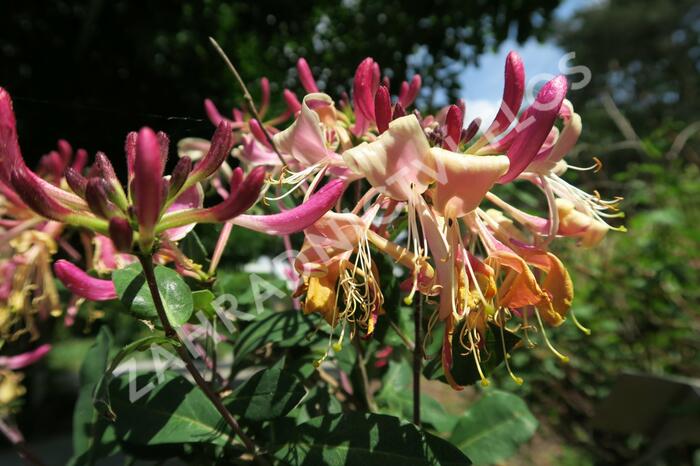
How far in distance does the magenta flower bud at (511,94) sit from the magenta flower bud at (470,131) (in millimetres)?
52

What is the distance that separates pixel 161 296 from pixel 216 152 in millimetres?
143

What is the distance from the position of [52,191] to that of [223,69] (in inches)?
78.2

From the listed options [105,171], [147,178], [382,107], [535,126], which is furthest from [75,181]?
[535,126]

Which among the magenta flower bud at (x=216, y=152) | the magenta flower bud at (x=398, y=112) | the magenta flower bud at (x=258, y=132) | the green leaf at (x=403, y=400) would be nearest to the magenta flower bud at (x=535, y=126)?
the magenta flower bud at (x=398, y=112)

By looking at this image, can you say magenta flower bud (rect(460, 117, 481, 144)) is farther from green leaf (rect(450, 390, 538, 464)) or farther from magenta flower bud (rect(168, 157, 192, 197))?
green leaf (rect(450, 390, 538, 464))

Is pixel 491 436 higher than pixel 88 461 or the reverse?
higher

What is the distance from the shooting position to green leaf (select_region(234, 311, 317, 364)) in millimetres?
687

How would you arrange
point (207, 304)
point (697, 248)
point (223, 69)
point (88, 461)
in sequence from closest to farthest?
point (207, 304), point (88, 461), point (697, 248), point (223, 69)

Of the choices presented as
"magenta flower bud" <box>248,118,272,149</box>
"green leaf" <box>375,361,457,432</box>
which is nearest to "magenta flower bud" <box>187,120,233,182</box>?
"magenta flower bud" <box>248,118,272,149</box>

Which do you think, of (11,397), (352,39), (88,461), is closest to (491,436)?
(88,461)

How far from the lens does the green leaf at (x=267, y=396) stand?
562 mm

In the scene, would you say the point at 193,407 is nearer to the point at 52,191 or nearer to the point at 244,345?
the point at 244,345

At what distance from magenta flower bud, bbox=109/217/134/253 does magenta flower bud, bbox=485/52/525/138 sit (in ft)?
1.06

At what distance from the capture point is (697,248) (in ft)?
6.30
